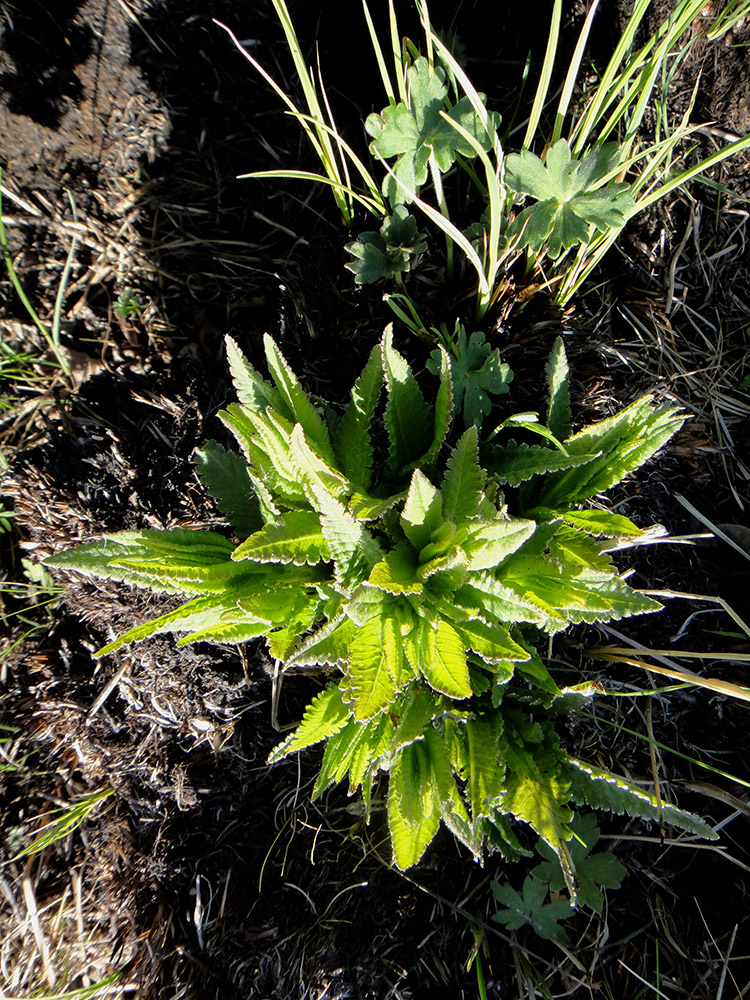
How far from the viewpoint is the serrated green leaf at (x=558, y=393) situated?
170cm

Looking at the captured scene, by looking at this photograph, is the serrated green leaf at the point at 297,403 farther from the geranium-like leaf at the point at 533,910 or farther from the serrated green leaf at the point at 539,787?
the geranium-like leaf at the point at 533,910

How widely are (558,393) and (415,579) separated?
622 millimetres

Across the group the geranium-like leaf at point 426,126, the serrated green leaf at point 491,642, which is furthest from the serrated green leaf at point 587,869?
the geranium-like leaf at point 426,126

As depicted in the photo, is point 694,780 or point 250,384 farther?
point 694,780

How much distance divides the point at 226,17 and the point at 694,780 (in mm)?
2636

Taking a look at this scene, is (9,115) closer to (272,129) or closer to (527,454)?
(272,129)

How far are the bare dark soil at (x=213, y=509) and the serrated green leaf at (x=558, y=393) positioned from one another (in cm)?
21

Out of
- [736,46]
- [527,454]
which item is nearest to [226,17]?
[736,46]

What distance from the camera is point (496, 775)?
1537 mm

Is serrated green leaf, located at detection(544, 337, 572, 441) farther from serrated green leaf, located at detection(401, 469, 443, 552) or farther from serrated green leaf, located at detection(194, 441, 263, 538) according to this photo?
serrated green leaf, located at detection(194, 441, 263, 538)

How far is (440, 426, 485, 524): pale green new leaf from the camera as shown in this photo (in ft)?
4.88

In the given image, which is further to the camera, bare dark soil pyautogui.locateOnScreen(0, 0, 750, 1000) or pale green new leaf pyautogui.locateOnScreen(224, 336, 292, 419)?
bare dark soil pyautogui.locateOnScreen(0, 0, 750, 1000)

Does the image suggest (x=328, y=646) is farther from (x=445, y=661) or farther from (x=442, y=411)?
(x=442, y=411)

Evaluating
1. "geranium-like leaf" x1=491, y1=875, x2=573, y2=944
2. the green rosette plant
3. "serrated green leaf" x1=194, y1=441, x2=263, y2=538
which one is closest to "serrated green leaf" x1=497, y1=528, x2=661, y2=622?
the green rosette plant
